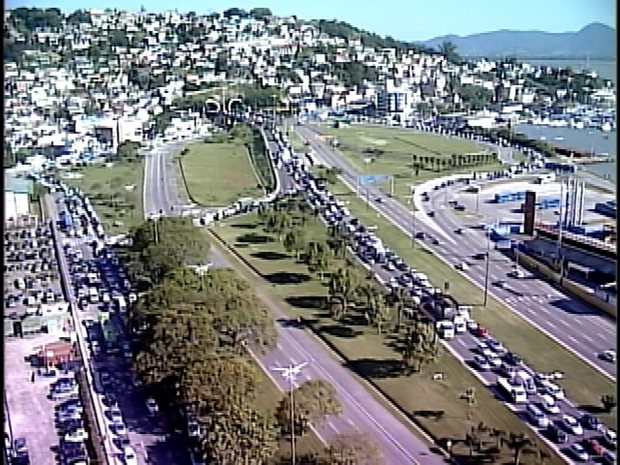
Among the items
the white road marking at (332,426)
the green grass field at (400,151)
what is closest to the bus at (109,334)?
the white road marking at (332,426)

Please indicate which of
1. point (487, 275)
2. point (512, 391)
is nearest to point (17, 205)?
point (487, 275)

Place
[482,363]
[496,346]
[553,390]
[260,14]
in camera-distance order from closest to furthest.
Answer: [553,390]
[482,363]
[496,346]
[260,14]

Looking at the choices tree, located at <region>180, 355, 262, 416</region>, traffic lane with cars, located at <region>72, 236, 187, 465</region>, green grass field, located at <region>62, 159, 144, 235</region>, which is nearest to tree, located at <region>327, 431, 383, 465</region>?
tree, located at <region>180, 355, 262, 416</region>

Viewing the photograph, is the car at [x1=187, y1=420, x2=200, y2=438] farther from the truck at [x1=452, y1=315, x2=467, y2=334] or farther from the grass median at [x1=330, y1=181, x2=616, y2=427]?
the truck at [x1=452, y1=315, x2=467, y2=334]

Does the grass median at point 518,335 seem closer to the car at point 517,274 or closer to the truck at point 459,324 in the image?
the truck at point 459,324

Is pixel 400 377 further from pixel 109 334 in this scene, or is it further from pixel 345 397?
pixel 109 334

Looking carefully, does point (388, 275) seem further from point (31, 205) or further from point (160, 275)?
point (31, 205)

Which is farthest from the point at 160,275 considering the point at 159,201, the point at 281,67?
the point at 281,67
